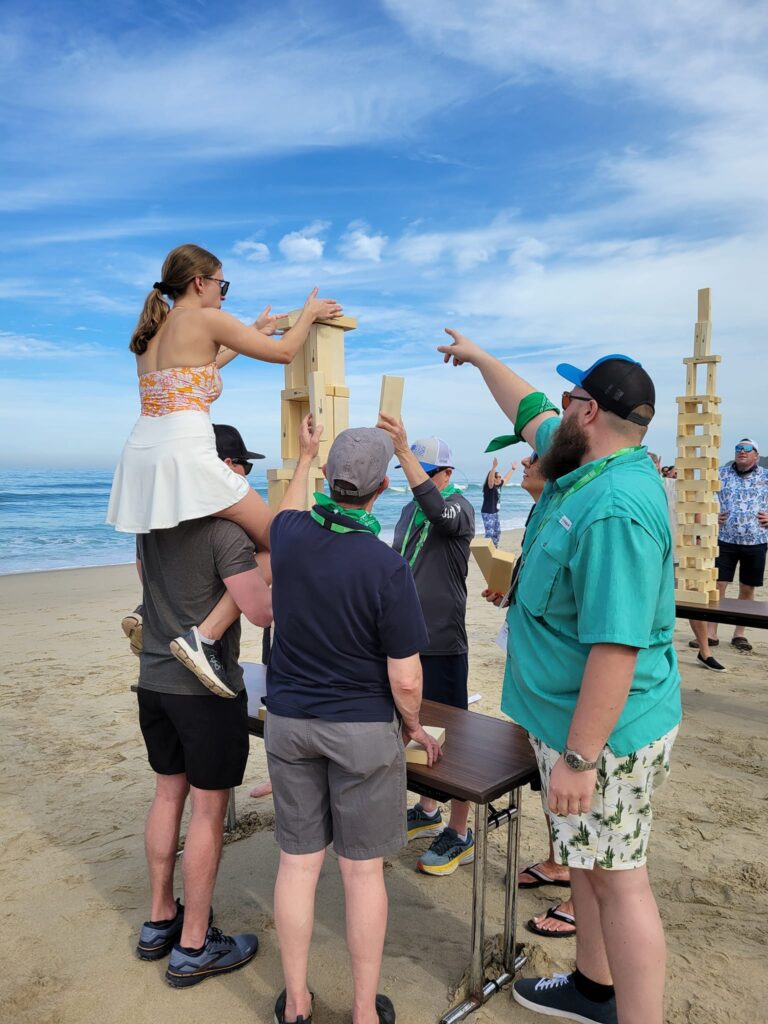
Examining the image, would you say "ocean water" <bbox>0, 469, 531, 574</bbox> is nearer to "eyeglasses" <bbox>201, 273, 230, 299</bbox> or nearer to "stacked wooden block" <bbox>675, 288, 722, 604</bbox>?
"eyeglasses" <bbox>201, 273, 230, 299</bbox>

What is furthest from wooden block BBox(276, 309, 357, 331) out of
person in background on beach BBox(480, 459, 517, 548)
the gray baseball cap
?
person in background on beach BBox(480, 459, 517, 548)

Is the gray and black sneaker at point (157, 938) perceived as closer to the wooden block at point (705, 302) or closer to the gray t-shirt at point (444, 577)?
the gray t-shirt at point (444, 577)

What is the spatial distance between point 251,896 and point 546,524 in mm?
2205

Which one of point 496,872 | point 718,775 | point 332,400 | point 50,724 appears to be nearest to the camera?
point 332,400

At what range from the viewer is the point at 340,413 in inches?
114

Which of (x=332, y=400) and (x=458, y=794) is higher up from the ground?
(x=332, y=400)

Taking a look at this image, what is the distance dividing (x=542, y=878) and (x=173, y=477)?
236 cm

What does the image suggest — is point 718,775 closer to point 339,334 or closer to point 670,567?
point 670,567

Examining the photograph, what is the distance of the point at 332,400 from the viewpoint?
2906 millimetres

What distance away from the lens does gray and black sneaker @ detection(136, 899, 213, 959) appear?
9.18 feet

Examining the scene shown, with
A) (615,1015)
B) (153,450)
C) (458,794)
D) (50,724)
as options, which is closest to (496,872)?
(615,1015)

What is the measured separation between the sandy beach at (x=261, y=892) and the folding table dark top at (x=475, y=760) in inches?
31.0

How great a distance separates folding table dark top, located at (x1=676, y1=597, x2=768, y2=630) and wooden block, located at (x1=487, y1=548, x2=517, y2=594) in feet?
9.07

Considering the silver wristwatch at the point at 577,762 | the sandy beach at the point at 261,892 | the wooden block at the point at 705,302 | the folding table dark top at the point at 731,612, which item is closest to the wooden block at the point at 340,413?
the silver wristwatch at the point at 577,762
